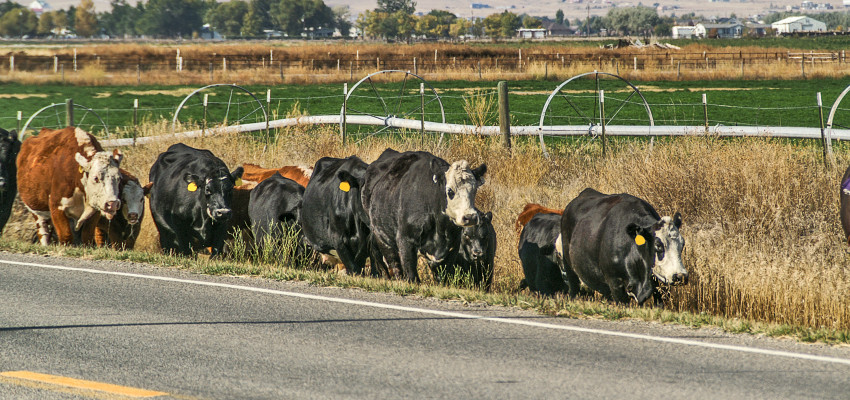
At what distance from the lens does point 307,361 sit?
24.1 feet

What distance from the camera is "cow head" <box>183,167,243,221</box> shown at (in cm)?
1294

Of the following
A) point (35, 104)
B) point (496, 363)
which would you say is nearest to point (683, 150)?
point (496, 363)

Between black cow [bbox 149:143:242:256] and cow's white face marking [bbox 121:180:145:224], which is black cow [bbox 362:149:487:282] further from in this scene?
cow's white face marking [bbox 121:180:145:224]

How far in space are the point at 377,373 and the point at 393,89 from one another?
55.0 m

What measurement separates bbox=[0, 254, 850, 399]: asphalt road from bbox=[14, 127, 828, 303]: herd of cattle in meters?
1.01

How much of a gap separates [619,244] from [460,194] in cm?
174

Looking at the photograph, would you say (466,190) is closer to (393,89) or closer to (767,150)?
(767,150)

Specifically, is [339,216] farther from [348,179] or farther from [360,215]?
[348,179]

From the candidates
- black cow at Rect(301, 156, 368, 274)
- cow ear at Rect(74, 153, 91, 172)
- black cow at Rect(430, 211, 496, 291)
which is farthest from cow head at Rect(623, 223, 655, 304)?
cow ear at Rect(74, 153, 91, 172)

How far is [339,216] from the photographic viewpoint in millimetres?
12117

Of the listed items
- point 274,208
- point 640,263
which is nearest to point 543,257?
point 640,263

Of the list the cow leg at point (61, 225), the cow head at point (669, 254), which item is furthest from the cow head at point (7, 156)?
the cow head at point (669, 254)

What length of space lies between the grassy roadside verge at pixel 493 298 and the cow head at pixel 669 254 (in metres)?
0.34

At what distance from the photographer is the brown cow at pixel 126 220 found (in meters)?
14.0
